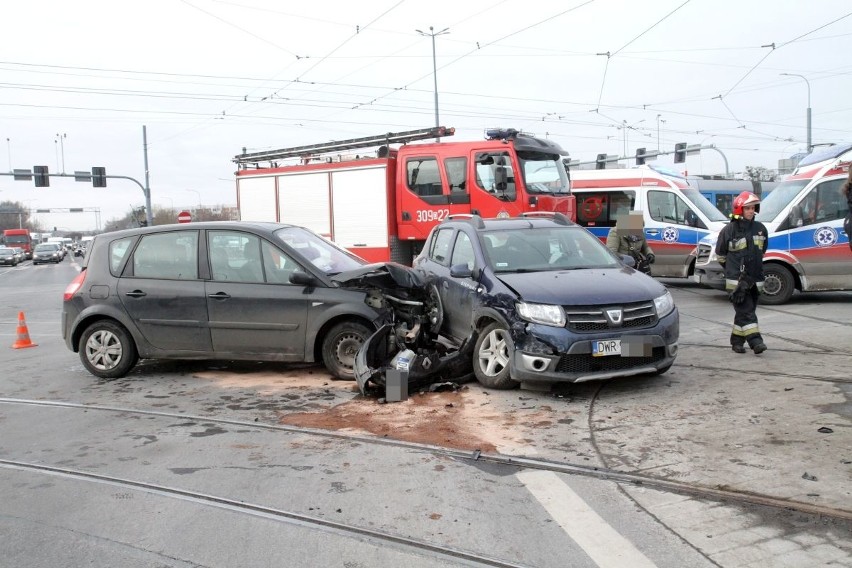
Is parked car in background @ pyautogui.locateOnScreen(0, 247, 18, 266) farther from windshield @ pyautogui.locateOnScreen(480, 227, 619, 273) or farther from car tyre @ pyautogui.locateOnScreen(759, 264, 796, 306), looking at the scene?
windshield @ pyautogui.locateOnScreen(480, 227, 619, 273)

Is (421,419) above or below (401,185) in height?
below

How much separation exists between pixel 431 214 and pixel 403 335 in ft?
24.2

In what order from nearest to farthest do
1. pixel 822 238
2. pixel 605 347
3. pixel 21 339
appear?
pixel 605 347, pixel 21 339, pixel 822 238

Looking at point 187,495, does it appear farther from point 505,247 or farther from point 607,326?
point 505,247

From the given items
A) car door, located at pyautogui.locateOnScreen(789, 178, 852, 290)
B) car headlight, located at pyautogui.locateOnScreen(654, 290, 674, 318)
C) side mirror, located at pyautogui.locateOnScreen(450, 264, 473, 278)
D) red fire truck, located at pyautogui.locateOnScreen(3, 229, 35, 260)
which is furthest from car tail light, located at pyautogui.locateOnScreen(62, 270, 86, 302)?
red fire truck, located at pyautogui.locateOnScreen(3, 229, 35, 260)

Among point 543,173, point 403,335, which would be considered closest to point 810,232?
point 543,173

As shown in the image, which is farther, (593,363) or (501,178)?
(501,178)

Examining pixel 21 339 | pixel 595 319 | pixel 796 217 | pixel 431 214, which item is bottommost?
pixel 21 339

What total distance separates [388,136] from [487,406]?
9.77 meters

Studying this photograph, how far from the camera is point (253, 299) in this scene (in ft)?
24.8

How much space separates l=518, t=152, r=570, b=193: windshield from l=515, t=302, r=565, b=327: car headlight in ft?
24.2

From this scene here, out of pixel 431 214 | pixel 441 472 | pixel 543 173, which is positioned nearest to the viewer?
pixel 441 472

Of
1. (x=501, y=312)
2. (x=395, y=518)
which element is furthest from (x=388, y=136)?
(x=395, y=518)

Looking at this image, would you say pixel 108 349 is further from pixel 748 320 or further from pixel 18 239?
pixel 18 239
